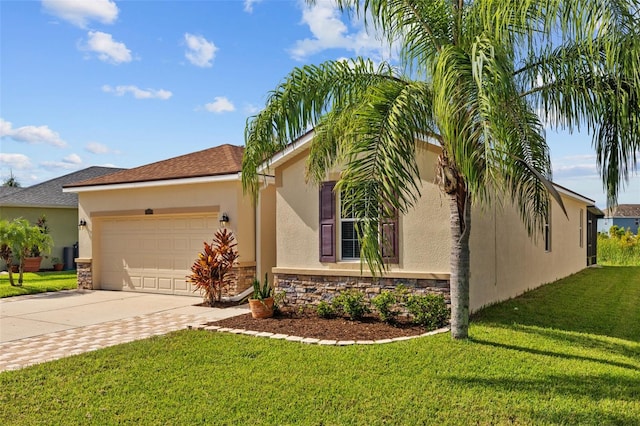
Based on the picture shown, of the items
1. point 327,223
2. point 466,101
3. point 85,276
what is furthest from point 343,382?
point 85,276

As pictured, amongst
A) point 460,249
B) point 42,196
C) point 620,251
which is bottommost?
point 620,251

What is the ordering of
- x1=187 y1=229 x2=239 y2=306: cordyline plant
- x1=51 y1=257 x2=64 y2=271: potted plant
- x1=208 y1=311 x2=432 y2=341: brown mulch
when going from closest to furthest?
1. x1=208 y1=311 x2=432 y2=341: brown mulch
2. x1=187 y1=229 x2=239 y2=306: cordyline plant
3. x1=51 y1=257 x2=64 y2=271: potted plant

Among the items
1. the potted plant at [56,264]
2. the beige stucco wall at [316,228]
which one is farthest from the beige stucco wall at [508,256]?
the potted plant at [56,264]

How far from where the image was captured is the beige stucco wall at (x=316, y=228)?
9.44 m

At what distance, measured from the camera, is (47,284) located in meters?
16.0

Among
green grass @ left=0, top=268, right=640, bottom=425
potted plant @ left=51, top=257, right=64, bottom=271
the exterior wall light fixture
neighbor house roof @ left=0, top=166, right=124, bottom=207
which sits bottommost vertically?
green grass @ left=0, top=268, right=640, bottom=425

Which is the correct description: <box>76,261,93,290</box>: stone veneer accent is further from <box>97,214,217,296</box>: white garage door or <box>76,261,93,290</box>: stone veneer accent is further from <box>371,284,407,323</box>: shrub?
<box>371,284,407,323</box>: shrub

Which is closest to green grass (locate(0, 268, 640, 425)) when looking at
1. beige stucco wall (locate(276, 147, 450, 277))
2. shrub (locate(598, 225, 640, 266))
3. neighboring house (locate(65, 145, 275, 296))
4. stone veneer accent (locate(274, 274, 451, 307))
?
stone veneer accent (locate(274, 274, 451, 307))

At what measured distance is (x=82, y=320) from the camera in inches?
399

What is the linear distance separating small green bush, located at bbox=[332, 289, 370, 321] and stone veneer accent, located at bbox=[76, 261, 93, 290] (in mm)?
9106

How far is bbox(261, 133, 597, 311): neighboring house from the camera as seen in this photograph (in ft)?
31.1

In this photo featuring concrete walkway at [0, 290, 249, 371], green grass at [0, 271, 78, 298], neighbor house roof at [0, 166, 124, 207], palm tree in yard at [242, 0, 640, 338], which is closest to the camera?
palm tree in yard at [242, 0, 640, 338]

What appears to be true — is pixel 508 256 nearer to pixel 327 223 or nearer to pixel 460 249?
pixel 327 223

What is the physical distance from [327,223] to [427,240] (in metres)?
2.16
